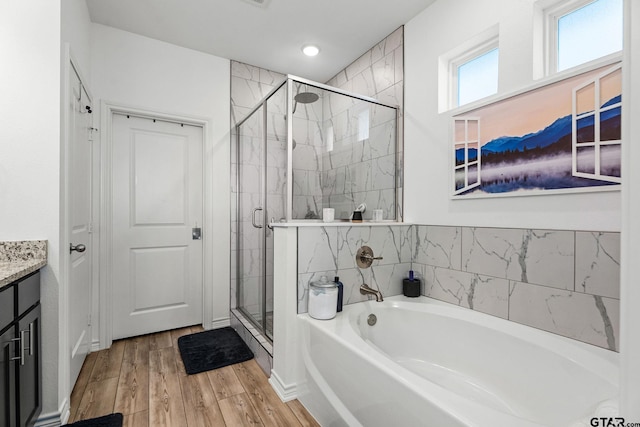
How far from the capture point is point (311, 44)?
284 centimetres

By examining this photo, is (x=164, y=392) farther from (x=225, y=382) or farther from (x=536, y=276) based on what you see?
(x=536, y=276)

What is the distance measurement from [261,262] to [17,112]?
5.58ft

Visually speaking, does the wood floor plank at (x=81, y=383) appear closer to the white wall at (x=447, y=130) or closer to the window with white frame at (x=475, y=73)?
the white wall at (x=447, y=130)

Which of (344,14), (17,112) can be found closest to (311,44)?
(344,14)

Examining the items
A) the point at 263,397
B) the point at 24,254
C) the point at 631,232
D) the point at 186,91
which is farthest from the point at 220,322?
the point at 631,232

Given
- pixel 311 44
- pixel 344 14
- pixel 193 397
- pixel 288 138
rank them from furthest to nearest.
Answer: pixel 311 44, pixel 344 14, pixel 288 138, pixel 193 397

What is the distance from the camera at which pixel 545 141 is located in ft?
5.42

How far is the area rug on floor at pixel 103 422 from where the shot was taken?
5.34 feet

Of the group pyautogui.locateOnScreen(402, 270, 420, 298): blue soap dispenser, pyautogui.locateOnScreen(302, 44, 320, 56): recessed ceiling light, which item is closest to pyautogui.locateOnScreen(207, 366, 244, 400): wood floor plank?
pyautogui.locateOnScreen(402, 270, 420, 298): blue soap dispenser

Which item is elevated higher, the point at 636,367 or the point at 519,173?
the point at 519,173

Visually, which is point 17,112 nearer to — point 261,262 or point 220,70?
point 261,262

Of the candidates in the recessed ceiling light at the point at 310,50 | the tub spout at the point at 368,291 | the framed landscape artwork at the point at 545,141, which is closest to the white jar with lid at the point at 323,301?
the tub spout at the point at 368,291

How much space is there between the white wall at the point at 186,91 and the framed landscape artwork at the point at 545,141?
2.16 m

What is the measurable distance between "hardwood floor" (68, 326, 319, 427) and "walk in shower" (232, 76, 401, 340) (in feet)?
1.49
